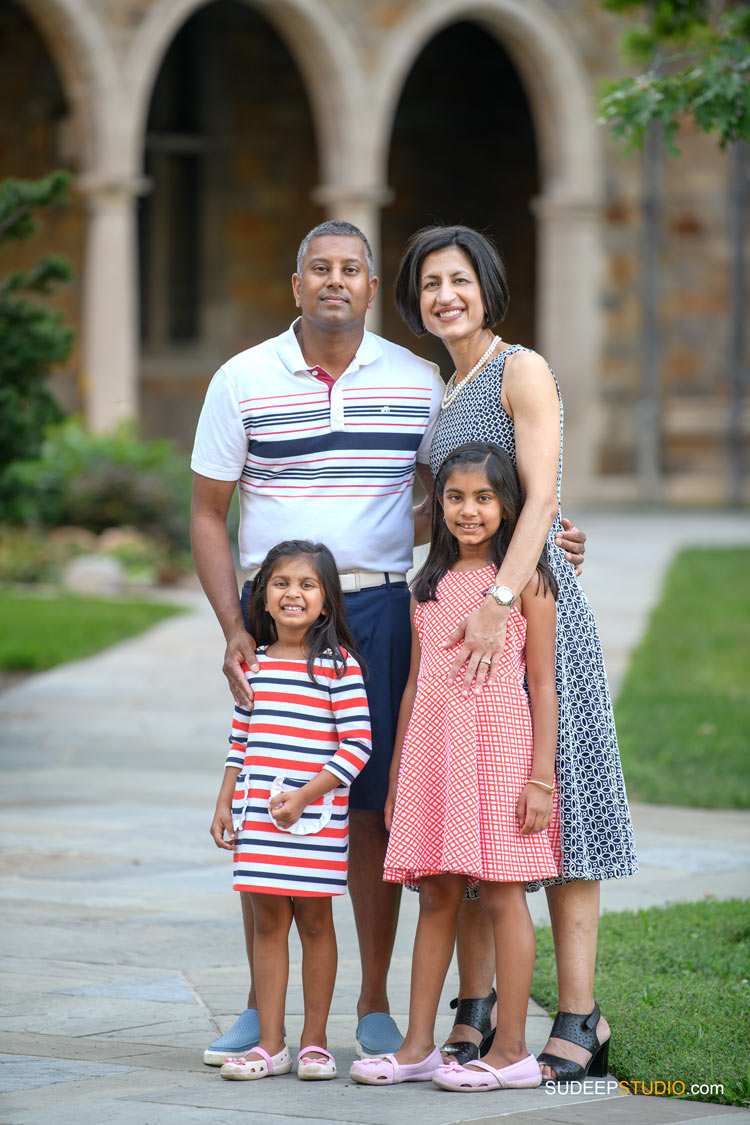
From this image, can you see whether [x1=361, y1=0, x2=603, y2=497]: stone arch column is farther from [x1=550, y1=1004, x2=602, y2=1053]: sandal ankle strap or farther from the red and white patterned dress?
[x1=550, y1=1004, x2=602, y2=1053]: sandal ankle strap

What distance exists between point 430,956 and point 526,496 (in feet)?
3.08

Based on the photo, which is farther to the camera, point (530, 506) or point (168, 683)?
point (168, 683)

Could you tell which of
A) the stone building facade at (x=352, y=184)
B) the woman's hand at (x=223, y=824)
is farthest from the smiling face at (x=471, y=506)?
the stone building facade at (x=352, y=184)

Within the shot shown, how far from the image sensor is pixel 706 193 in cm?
1641

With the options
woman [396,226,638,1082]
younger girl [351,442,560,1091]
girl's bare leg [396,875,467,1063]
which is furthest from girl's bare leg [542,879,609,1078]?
girl's bare leg [396,875,467,1063]

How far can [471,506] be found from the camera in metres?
3.36

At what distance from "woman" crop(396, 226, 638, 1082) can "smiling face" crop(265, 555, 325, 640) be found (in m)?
0.31

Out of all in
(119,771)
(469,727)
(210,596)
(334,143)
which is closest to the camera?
(469,727)

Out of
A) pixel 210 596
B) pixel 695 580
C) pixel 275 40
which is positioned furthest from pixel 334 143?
pixel 210 596

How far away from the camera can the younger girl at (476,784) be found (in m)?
3.27

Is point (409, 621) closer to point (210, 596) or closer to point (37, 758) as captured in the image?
point (210, 596)

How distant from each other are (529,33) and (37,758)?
10.7m

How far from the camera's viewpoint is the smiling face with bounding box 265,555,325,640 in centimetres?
342

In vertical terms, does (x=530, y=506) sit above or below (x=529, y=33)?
below
